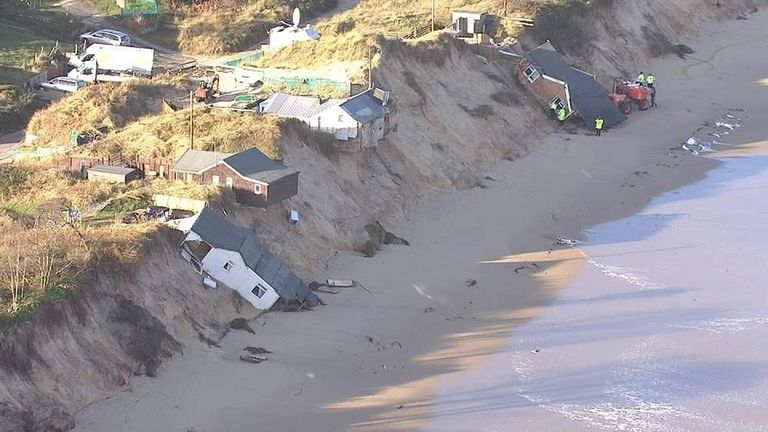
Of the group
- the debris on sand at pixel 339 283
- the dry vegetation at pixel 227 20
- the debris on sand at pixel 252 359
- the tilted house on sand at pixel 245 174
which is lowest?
the dry vegetation at pixel 227 20

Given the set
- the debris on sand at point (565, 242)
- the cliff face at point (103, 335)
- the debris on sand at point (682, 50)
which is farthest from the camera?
the debris on sand at point (682, 50)

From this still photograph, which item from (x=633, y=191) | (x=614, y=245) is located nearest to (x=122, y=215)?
(x=614, y=245)

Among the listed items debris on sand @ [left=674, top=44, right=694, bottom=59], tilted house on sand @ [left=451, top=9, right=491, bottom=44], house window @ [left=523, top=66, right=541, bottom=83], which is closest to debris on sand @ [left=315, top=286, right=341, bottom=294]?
house window @ [left=523, top=66, right=541, bottom=83]

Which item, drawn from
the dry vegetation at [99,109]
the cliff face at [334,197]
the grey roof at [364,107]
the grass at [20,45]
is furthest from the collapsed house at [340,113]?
the grass at [20,45]

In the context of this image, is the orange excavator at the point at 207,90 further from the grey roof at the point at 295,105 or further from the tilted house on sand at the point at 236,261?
the tilted house on sand at the point at 236,261

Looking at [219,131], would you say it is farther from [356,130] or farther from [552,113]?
[552,113]
